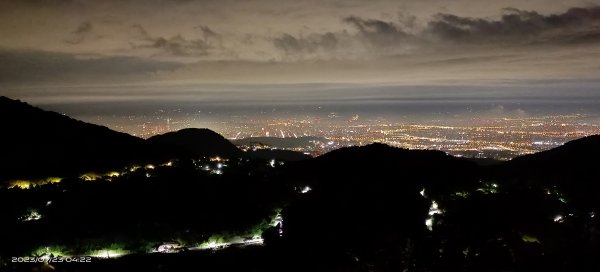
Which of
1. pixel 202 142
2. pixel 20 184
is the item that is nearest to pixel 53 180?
pixel 20 184

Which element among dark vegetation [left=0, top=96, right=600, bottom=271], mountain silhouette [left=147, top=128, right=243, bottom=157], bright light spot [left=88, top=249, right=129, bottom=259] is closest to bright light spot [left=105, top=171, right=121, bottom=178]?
dark vegetation [left=0, top=96, right=600, bottom=271]

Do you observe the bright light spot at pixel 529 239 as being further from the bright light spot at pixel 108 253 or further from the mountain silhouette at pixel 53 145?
the mountain silhouette at pixel 53 145

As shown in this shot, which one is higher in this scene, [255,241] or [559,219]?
[559,219]

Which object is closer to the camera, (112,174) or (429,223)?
(429,223)

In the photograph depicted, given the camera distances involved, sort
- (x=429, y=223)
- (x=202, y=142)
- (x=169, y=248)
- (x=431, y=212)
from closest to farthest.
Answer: (x=169, y=248)
(x=429, y=223)
(x=431, y=212)
(x=202, y=142)

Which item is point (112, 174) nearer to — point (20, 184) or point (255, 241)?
point (20, 184)
